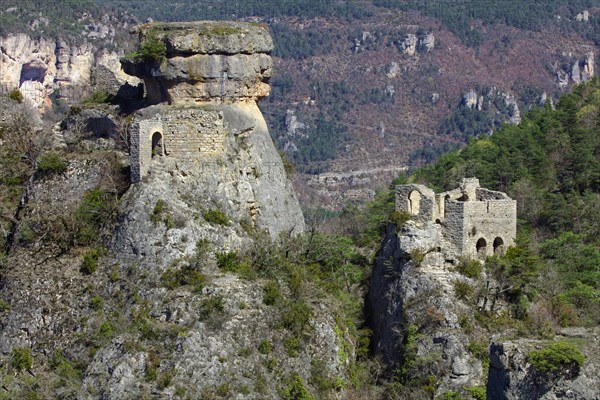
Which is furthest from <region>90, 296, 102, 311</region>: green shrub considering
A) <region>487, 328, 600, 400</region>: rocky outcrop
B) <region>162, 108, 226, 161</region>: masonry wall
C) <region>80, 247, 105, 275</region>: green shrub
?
<region>487, 328, 600, 400</region>: rocky outcrop

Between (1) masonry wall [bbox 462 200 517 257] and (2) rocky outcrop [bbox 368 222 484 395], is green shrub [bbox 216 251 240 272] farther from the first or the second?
(1) masonry wall [bbox 462 200 517 257]

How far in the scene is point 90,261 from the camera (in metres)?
49.2

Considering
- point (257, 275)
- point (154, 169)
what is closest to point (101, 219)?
point (154, 169)

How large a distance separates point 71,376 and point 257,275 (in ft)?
21.4

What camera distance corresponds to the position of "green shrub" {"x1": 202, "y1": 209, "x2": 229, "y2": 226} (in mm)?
50062

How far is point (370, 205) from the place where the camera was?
71.4 m

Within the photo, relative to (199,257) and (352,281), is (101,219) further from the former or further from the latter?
(352,281)

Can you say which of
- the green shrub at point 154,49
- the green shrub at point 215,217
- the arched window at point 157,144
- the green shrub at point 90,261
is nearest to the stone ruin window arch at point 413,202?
the green shrub at point 215,217

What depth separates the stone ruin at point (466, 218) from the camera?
164ft

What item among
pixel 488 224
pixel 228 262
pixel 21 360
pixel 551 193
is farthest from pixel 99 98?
pixel 551 193

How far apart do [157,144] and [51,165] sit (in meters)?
3.51

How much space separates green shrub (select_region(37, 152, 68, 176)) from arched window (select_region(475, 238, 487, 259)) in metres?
13.3

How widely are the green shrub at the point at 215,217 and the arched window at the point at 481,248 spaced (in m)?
7.84

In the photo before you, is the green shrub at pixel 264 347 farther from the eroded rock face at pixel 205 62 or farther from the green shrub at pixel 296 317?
the eroded rock face at pixel 205 62
